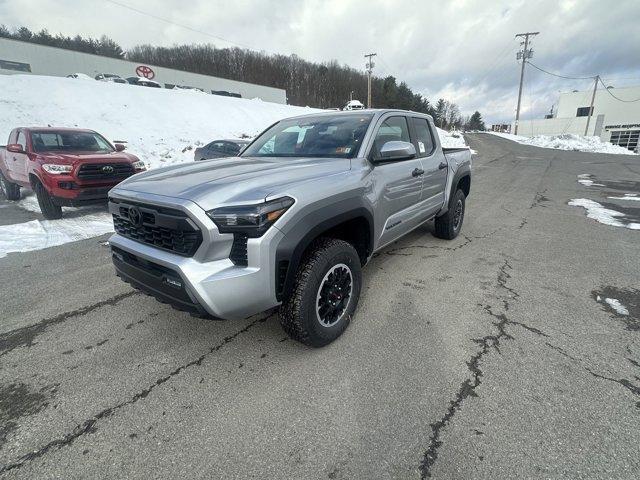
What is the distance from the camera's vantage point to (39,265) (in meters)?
4.50

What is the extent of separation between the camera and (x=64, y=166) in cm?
630

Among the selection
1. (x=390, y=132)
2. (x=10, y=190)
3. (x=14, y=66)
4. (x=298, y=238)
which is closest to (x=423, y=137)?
(x=390, y=132)

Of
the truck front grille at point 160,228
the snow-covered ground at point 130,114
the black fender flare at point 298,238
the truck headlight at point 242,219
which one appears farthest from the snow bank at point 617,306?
the snow-covered ground at point 130,114

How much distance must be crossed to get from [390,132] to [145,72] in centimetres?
3930

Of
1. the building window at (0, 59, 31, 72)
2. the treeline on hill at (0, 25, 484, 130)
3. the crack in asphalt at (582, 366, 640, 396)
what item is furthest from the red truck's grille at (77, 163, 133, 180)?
the treeline on hill at (0, 25, 484, 130)

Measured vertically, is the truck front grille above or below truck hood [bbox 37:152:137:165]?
below

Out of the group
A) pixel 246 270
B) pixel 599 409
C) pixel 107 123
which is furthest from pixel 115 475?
pixel 107 123

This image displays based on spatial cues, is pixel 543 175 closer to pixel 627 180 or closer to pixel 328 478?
pixel 627 180

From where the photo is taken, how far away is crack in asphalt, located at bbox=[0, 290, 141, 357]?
281 cm

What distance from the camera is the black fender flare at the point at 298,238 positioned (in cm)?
220

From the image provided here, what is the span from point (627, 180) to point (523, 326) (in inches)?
498

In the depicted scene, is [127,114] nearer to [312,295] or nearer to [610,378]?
[312,295]

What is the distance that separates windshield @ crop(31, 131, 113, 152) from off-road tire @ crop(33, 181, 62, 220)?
1019 mm

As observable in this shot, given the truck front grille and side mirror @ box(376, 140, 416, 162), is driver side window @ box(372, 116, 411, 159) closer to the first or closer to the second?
side mirror @ box(376, 140, 416, 162)
